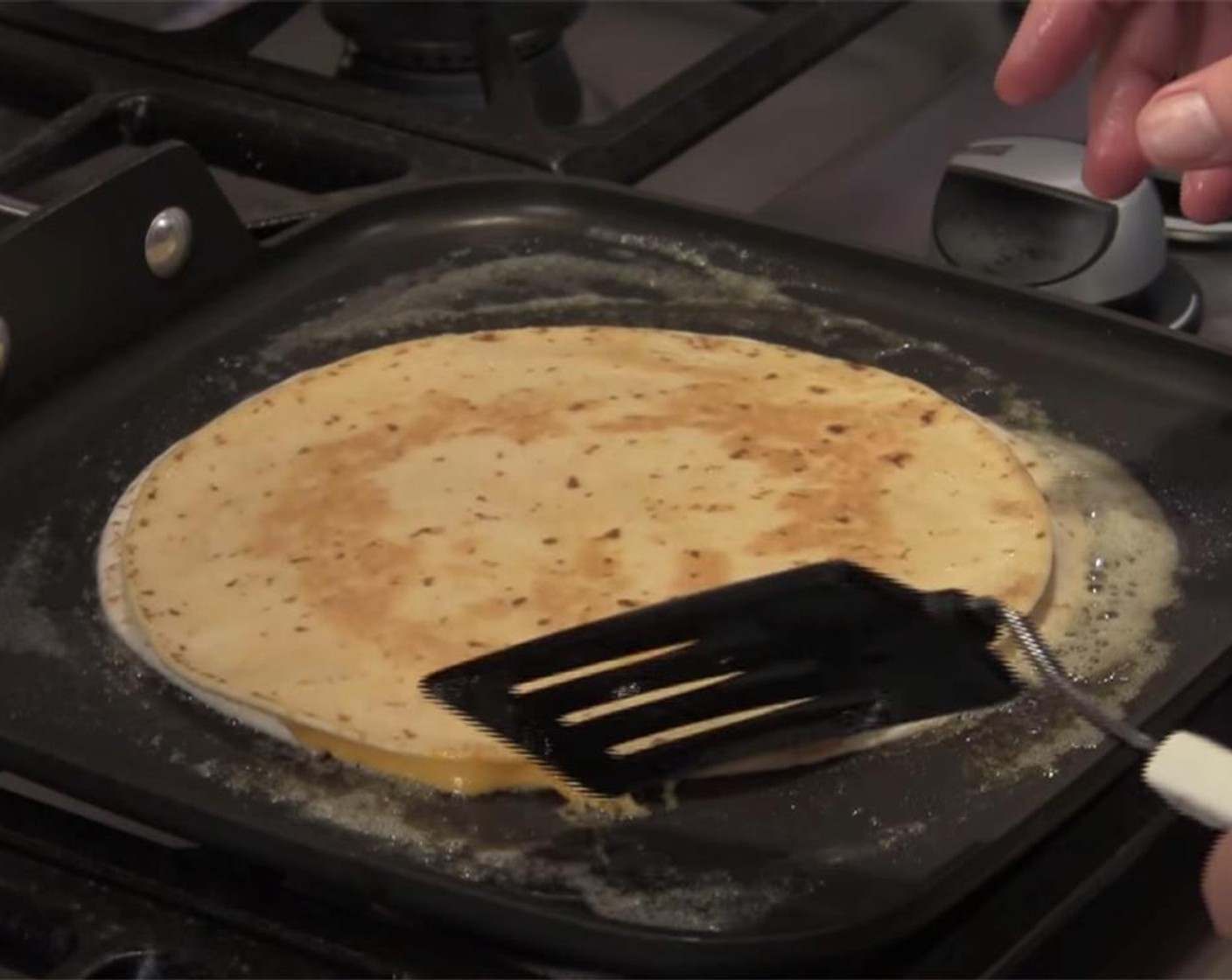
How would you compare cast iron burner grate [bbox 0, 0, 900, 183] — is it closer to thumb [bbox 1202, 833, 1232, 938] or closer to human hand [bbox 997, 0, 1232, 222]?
human hand [bbox 997, 0, 1232, 222]

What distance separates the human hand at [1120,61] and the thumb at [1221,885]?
0.39m

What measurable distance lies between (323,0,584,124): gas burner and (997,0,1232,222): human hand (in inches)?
19.0

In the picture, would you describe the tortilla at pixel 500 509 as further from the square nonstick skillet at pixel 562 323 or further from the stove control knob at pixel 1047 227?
the stove control knob at pixel 1047 227

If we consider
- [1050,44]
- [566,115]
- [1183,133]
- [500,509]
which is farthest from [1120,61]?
[566,115]

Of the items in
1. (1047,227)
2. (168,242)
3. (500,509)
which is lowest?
(1047,227)

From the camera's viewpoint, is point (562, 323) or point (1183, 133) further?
point (562, 323)

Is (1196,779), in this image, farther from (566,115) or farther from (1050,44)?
(566,115)

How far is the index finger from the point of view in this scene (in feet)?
3.39

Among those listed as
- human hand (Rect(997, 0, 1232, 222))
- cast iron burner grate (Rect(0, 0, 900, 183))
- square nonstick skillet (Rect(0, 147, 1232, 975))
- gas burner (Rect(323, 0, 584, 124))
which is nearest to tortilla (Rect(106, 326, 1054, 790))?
square nonstick skillet (Rect(0, 147, 1232, 975))

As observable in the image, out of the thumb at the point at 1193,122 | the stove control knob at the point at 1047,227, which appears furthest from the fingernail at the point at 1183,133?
the stove control knob at the point at 1047,227

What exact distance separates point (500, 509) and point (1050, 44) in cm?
34

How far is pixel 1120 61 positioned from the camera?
1083mm

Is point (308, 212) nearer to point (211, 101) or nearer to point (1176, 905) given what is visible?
point (211, 101)

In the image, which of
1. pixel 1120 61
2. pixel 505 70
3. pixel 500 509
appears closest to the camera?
pixel 500 509
